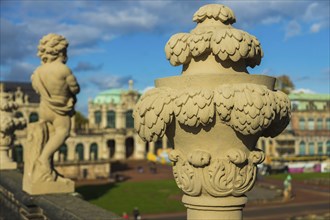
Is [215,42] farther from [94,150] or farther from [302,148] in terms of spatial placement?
[302,148]

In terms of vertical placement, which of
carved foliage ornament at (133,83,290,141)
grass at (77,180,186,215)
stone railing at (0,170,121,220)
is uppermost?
carved foliage ornament at (133,83,290,141)

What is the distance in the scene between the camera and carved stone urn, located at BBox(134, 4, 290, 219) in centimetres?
264

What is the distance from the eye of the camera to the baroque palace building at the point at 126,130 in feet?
199

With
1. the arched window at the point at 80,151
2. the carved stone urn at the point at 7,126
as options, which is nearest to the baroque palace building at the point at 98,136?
the arched window at the point at 80,151

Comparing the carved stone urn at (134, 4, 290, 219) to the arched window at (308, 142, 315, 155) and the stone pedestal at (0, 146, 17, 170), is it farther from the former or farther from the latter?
the arched window at (308, 142, 315, 155)

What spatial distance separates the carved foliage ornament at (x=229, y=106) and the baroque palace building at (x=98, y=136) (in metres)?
45.2

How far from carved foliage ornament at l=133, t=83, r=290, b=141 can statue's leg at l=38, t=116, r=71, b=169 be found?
14.9ft

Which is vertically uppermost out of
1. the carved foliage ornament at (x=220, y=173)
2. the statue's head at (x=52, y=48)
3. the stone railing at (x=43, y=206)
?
the statue's head at (x=52, y=48)

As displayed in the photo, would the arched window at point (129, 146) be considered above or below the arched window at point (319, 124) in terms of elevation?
below

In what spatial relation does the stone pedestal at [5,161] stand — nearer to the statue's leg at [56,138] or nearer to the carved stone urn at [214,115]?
the statue's leg at [56,138]

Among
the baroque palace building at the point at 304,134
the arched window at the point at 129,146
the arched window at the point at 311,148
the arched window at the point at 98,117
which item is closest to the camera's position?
the baroque palace building at the point at 304,134

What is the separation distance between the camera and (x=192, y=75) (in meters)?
2.74

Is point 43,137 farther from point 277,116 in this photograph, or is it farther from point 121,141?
point 121,141

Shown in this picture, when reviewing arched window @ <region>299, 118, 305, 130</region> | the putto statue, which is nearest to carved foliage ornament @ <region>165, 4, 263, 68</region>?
the putto statue
